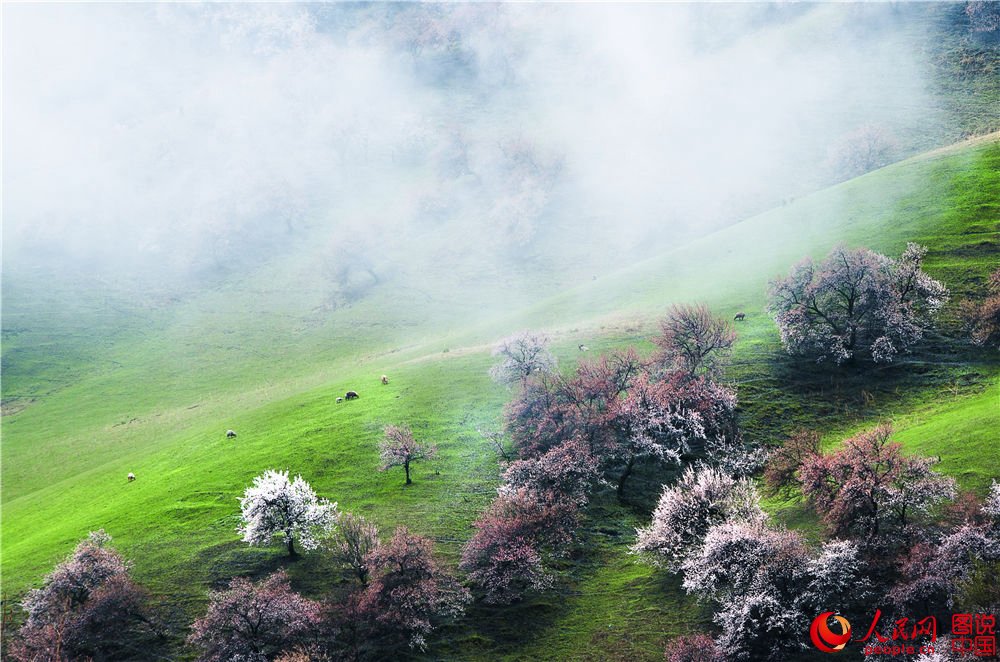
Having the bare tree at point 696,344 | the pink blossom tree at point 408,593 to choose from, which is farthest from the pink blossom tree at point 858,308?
the pink blossom tree at point 408,593

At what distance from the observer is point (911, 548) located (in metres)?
34.8

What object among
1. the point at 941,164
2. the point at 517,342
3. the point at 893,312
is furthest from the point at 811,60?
the point at 517,342

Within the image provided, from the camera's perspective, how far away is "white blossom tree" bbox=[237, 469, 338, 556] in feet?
156

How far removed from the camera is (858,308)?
2453 inches

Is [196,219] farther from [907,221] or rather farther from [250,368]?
[907,221]

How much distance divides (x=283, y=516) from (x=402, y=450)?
12.0 m

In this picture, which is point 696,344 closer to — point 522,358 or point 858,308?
point 858,308

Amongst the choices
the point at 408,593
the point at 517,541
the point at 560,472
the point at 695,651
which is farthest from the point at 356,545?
the point at 695,651

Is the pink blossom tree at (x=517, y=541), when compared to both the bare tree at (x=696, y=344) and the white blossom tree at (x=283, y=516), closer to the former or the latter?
the white blossom tree at (x=283, y=516)

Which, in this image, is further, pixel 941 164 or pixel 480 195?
pixel 480 195

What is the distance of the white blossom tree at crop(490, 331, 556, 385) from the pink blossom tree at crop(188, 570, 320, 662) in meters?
32.5

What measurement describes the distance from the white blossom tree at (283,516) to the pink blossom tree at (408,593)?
300 inches

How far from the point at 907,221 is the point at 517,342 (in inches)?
2216

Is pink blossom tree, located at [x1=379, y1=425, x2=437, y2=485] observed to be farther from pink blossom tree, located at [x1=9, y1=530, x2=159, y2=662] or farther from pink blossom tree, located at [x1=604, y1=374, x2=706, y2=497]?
pink blossom tree, located at [x1=9, y1=530, x2=159, y2=662]
